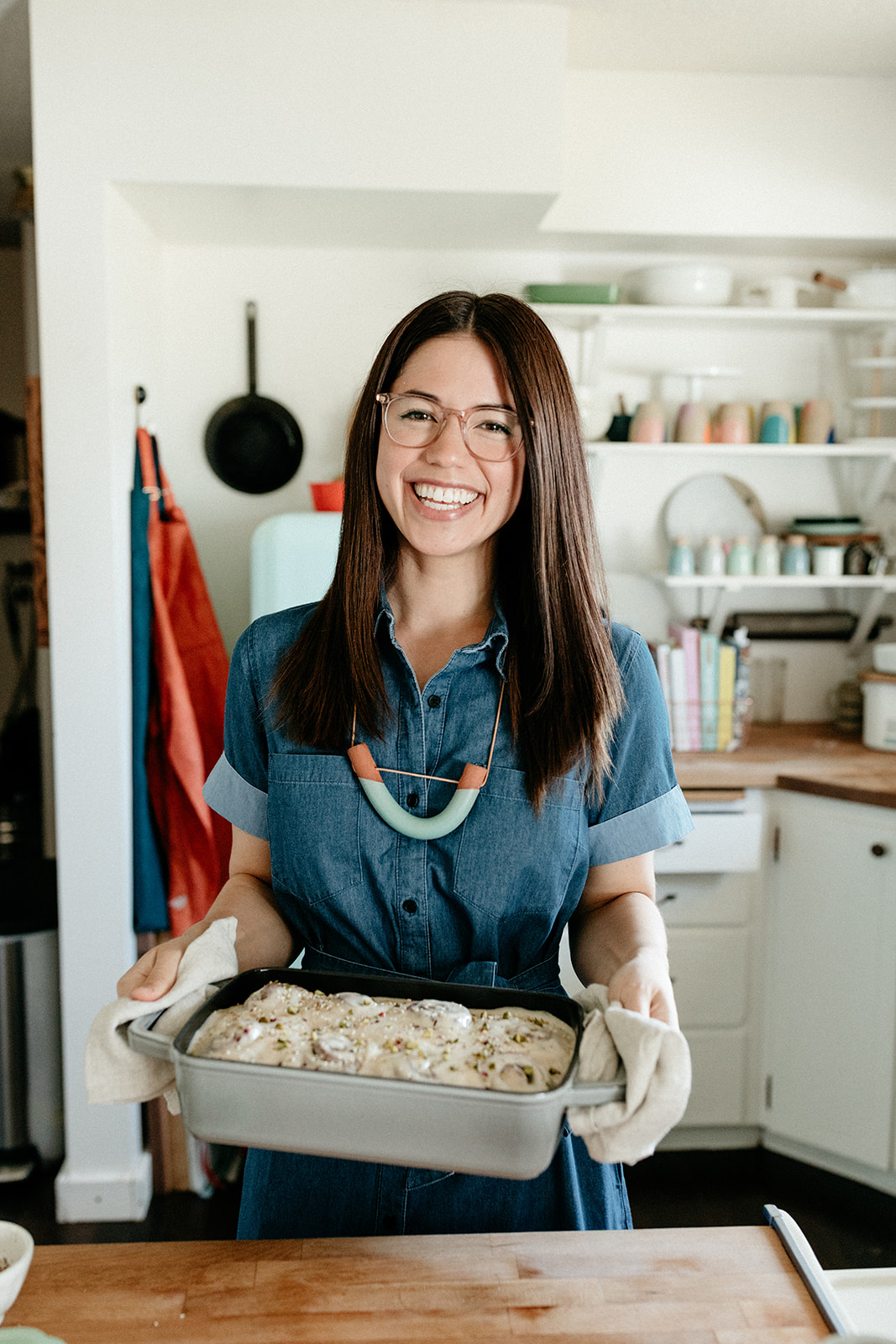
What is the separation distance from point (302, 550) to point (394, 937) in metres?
1.33

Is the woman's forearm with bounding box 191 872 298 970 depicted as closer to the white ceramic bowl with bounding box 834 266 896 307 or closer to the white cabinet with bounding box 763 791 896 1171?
the white cabinet with bounding box 763 791 896 1171

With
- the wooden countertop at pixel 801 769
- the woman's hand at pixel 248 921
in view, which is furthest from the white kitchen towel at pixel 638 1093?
the wooden countertop at pixel 801 769

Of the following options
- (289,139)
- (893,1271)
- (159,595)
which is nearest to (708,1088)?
(893,1271)

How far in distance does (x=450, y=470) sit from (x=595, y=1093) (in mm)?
631

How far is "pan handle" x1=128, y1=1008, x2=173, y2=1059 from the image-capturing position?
0.83 m

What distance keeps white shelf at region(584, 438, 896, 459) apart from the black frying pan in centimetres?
83

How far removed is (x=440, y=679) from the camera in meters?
1.17

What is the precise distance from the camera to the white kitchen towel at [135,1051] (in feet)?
2.85

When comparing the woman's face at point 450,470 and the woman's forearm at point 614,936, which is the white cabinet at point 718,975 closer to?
the woman's forearm at point 614,936

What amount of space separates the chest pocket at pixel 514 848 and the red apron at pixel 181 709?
1.33 meters

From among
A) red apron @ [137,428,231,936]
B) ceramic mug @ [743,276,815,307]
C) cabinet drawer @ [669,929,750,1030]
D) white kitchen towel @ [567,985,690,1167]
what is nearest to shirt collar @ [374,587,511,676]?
white kitchen towel @ [567,985,690,1167]

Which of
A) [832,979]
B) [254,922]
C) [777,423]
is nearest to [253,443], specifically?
[777,423]

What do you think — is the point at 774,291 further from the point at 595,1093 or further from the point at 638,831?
the point at 595,1093

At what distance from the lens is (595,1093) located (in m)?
0.77
